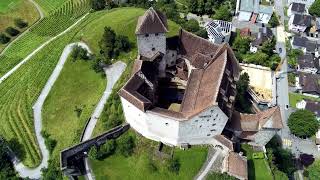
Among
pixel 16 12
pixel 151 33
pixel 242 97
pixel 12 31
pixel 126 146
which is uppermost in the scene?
pixel 151 33

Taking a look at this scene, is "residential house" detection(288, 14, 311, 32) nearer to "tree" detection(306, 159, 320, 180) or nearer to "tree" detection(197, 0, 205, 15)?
"tree" detection(197, 0, 205, 15)

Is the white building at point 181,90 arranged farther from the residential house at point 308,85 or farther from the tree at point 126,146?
the residential house at point 308,85

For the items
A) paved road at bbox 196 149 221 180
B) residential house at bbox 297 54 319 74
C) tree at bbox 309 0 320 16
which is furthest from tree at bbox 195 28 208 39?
tree at bbox 309 0 320 16

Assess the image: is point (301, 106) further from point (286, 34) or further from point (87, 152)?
point (87, 152)

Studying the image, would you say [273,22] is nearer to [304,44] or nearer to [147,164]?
[304,44]

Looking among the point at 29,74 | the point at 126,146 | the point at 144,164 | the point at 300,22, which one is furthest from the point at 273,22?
the point at 29,74

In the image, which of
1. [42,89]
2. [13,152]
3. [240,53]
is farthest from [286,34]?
[13,152]
